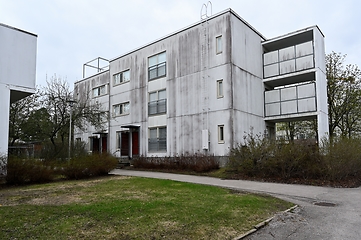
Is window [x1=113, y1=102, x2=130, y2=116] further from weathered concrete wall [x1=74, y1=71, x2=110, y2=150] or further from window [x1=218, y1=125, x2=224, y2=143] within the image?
window [x1=218, y1=125, x2=224, y2=143]

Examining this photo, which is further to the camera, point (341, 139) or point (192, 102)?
point (192, 102)

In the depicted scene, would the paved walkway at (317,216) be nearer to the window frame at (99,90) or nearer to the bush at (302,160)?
the bush at (302,160)

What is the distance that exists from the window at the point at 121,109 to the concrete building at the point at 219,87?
3.52ft

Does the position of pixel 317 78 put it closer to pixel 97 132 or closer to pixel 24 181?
pixel 24 181

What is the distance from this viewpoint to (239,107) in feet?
64.5

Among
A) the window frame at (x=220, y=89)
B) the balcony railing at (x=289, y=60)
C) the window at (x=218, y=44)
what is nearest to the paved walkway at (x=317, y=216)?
the window frame at (x=220, y=89)

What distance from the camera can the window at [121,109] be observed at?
27155 mm

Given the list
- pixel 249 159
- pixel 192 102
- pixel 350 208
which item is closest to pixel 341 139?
pixel 249 159

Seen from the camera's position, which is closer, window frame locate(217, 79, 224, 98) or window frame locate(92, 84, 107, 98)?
window frame locate(217, 79, 224, 98)

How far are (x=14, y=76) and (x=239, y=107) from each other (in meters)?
13.1

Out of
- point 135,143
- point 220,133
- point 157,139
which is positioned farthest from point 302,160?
point 135,143

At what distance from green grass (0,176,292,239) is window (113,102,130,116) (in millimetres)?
17820

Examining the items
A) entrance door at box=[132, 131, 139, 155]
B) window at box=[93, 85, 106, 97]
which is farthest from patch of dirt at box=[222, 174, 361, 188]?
window at box=[93, 85, 106, 97]

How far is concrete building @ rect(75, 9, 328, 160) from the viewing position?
19672 mm
